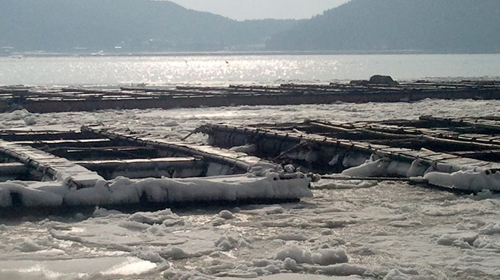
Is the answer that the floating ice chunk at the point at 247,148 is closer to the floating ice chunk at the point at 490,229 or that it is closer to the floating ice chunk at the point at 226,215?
the floating ice chunk at the point at 226,215

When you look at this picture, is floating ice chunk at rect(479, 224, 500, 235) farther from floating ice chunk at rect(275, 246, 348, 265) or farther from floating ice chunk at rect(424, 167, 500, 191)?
floating ice chunk at rect(424, 167, 500, 191)

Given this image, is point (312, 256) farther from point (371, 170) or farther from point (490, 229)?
point (371, 170)

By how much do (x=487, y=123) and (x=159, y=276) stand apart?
11147 millimetres

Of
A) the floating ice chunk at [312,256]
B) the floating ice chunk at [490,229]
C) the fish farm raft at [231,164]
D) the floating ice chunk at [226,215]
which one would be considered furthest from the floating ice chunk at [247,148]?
the floating ice chunk at [312,256]

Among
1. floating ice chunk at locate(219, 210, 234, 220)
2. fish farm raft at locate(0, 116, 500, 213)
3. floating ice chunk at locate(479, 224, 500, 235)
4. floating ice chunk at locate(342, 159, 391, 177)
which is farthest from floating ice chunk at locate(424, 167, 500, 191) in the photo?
floating ice chunk at locate(219, 210, 234, 220)

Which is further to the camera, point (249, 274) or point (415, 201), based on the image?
point (415, 201)

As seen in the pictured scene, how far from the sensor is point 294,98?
2856cm

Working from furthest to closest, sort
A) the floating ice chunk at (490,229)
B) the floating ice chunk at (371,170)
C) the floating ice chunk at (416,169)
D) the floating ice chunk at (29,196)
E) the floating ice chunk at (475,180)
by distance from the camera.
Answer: the floating ice chunk at (371,170) → the floating ice chunk at (416,169) → the floating ice chunk at (475,180) → the floating ice chunk at (29,196) → the floating ice chunk at (490,229)

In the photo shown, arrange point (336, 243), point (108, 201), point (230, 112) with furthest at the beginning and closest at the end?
point (230, 112) → point (108, 201) → point (336, 243)

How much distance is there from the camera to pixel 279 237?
21.9 ft

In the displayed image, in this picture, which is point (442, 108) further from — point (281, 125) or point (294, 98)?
point (281, 125)

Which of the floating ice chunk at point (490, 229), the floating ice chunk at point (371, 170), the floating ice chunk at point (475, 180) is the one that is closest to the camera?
the floating ice chunk at point (490, 229)

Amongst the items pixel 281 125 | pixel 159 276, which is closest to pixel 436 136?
pixel 281 125

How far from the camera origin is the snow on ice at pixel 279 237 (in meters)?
5.66
